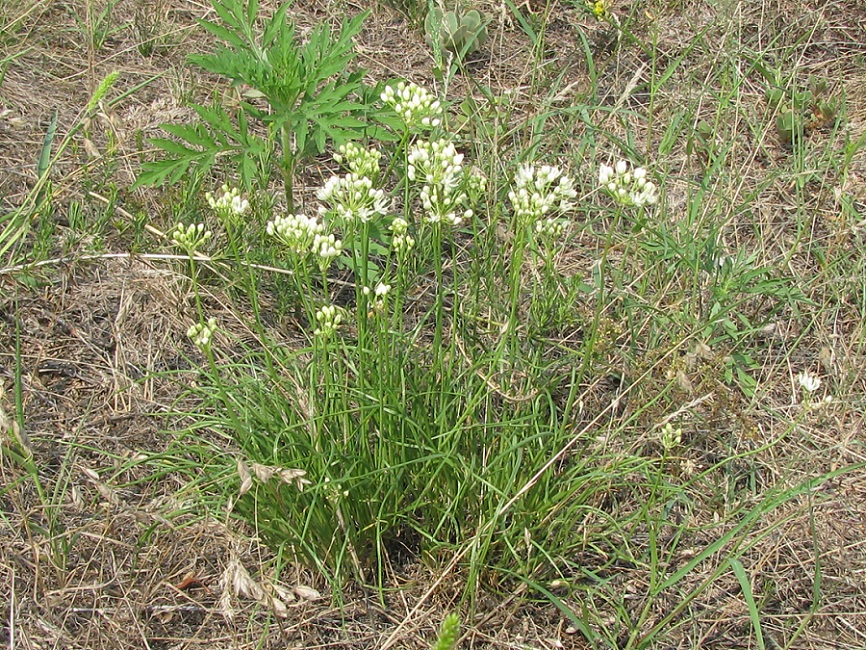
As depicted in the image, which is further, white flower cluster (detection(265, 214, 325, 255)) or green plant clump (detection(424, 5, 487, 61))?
green plant clump (detection(424, 5, 487, 61))

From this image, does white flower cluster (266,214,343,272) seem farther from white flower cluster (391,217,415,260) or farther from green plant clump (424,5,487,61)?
green plant clump (424,5,487,61)

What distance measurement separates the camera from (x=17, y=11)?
3.86 metres

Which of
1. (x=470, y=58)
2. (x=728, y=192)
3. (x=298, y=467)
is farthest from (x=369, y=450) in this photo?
(x=470, y=58)

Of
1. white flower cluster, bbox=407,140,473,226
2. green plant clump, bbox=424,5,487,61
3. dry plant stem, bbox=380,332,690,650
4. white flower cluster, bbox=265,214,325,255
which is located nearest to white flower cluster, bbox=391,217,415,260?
white flower cluster, bbox=407,140,473,226

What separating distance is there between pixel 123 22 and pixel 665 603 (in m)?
3.31

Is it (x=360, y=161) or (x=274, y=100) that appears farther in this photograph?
(x=274, y=100)

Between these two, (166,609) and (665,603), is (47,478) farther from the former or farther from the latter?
(665,603)

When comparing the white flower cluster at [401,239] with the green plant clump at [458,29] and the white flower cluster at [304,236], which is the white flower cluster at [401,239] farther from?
the green plant clump at [458,29]

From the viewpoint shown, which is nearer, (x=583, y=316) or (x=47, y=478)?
(x=47, y=478)

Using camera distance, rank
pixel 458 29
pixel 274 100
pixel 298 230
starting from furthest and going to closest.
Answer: pixel 458 29 → pixel 274 100 → pixel 298 230

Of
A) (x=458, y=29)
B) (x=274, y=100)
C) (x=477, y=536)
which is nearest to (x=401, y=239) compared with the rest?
(x=477, y=536)

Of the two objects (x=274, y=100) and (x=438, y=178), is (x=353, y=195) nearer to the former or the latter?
(x=438, y=178)

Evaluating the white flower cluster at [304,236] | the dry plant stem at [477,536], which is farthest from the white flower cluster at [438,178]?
the dry plant stem at [477,536]

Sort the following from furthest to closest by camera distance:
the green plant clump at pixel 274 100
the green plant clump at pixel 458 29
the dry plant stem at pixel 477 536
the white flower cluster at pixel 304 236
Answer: the green plant clump at pixel 458 29 → the green plant clump at pixel 274 100 → the dry plant stem at pixel 477 536 → the white flower cluster at pixel 304 236
